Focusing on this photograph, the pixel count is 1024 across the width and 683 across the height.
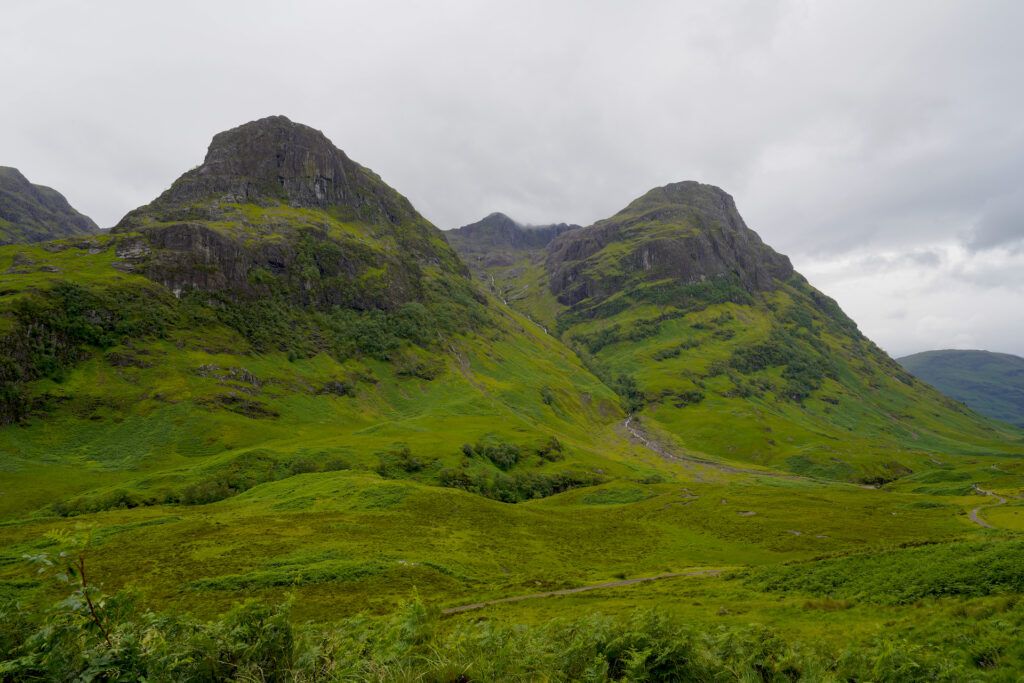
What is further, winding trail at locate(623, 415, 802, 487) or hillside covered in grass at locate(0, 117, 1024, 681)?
winding trail at locate(623, 415, 802, 487)

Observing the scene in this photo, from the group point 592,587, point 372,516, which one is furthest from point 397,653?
point 372,516

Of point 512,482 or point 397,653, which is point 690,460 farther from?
point 397,653

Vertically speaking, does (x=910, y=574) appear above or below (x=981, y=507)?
above

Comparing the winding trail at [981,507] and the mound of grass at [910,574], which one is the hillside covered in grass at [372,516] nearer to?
the mound of grass at [910,574]

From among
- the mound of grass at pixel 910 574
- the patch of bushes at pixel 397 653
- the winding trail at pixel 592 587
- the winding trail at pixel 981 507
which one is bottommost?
the winding trail at pixel 592 587

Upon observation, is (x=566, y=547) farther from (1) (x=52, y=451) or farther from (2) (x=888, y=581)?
(1) (x=52, y=451)

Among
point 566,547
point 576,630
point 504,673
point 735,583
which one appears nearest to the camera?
point 504,673

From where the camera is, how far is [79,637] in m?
7.81

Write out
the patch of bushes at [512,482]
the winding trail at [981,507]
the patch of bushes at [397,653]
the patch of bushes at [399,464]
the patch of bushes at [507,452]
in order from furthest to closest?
the patch of bushes at [507,452] < the patch of bushes at [512,482] < the patch of bushes at [399,464] < the winding trail at [981,507] < the patch of bushes at [397,653]

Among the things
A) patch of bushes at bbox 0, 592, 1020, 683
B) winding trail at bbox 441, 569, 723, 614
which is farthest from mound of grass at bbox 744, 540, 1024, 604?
patch of bushes at bbox 0, 592, 1020, 683

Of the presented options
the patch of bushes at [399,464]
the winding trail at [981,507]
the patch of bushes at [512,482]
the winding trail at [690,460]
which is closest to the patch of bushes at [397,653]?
the winding trail at [981,507]

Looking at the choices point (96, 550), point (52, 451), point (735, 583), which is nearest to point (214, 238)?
point (52, 451)

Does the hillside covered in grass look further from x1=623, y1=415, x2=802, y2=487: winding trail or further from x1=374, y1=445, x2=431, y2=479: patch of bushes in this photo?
x1=623, y1=415, x2=802, y2=487: winding trail

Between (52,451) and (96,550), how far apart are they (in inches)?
2502
